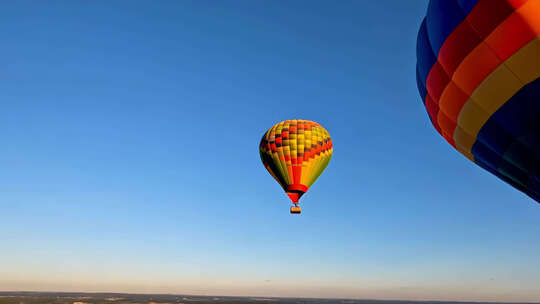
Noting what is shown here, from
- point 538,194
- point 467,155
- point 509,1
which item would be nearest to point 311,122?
point 467,155

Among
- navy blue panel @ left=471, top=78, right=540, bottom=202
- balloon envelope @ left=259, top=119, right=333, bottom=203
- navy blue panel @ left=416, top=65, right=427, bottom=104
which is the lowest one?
navy blue panel @ left=471, top=78, right=540, bottom=202

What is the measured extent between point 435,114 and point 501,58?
3.30m

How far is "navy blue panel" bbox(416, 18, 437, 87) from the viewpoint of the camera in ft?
34.4

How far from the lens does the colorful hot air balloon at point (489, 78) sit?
8.20 m

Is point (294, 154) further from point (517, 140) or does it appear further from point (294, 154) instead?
point (517, 140)

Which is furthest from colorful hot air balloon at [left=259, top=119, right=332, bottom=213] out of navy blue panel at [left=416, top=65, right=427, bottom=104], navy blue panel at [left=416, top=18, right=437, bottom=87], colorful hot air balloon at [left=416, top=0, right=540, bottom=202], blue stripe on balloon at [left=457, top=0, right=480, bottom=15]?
blue stripe on balloon at [left=457, top=0, right=480, bottom=15]

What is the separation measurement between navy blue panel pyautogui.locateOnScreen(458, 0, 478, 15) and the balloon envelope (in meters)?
16.6

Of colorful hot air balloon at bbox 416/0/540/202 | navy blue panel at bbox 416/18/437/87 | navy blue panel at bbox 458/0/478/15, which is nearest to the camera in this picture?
colorful hot air balloon at bbox 416/0/540/202

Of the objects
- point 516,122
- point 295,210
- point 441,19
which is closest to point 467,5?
point 441,19

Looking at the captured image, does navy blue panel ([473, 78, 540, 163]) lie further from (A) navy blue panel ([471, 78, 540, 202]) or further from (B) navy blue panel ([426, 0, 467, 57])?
(B) navy blue panel ([426, 0, 467, 57])

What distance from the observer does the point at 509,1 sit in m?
8.03

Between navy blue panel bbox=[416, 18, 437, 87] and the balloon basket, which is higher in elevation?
navy blue panel bbox=[416, 18, 437, 87]

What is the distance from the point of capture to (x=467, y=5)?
28.8 feet

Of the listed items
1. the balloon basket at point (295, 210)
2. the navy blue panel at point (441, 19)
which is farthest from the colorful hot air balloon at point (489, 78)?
the balloon basket at point (295, 210)
